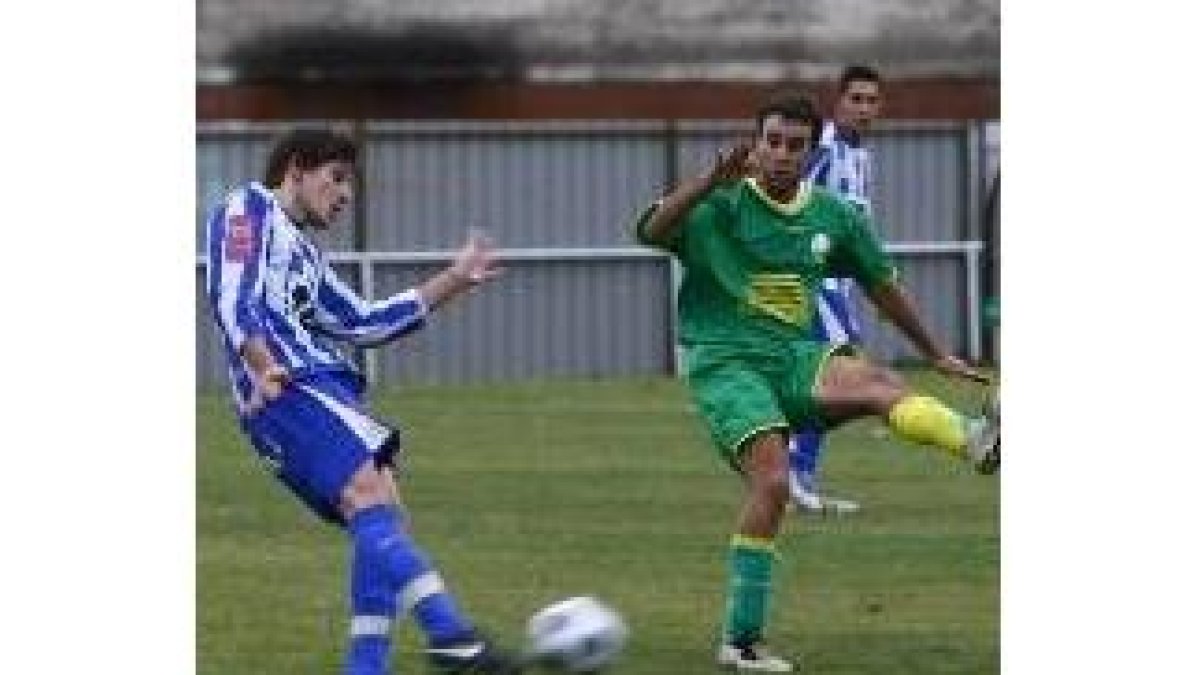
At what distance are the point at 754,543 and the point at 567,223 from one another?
16.9 m

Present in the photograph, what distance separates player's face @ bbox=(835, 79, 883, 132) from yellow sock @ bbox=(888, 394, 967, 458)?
4593mm

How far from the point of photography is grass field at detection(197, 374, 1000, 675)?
13.8 m

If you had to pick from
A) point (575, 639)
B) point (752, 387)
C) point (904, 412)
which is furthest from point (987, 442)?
point (575, 639)

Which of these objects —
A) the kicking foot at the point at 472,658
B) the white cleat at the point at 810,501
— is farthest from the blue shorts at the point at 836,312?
the kicking foot at the point at 472,658

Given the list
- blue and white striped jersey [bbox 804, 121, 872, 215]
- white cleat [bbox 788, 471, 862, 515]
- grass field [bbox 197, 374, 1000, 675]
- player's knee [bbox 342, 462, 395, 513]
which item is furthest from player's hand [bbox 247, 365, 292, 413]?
blue and white striped jersey [bbox 804, 121, 872, 215]

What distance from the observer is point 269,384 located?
11805mm

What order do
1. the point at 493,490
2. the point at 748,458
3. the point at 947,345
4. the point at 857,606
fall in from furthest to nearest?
1. the point at 947,345
2. the point at 493,490
3. the point at 857,606
4. the point at 748,458

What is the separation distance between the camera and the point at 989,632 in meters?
14.0

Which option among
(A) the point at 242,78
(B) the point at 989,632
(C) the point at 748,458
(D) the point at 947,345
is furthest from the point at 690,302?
(A) the point at 242,78

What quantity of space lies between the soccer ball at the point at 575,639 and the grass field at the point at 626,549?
1102 mm

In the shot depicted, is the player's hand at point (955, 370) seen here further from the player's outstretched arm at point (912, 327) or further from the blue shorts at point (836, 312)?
the blue shorts at point (836, 312)
